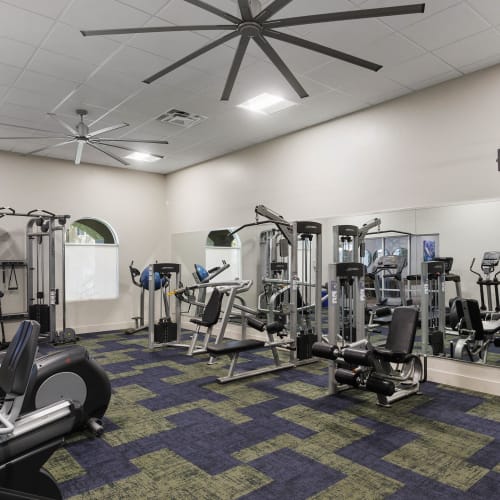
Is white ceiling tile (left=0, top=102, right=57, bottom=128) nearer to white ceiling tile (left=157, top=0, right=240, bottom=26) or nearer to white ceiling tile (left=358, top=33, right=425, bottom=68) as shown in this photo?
white ceiling tile (left=157, top=0, right=240, bottom=26)

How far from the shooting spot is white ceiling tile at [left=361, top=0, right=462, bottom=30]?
120 inches

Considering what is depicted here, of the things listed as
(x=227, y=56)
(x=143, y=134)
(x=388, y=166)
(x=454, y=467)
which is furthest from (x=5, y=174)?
(x=454, y=467)

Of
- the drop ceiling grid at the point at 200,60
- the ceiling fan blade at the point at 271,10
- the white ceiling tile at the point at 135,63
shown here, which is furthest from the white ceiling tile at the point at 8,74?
the ceiling fan blade at the point at 271,10

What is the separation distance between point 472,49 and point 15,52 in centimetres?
393

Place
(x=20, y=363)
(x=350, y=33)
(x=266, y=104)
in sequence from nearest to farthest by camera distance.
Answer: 1. (x=20, y=363)
2. (x=350, y=33)
3. (x=266, y=104)

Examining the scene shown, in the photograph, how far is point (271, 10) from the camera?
90.3 inches

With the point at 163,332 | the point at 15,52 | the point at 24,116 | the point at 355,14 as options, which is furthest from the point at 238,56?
the point at 163,332

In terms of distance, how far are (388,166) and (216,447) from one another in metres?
3.52

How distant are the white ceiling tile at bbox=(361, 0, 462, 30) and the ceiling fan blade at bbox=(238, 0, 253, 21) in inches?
45.1

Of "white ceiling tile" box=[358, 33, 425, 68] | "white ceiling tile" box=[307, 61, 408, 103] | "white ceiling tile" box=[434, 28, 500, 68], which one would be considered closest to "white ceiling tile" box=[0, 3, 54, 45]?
"white ceiling tile" box=[307, 61, 408, 103]

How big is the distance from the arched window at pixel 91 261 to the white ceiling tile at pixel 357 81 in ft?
16.2

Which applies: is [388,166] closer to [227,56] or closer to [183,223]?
[227,56]

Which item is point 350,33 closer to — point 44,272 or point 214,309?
point 214,309

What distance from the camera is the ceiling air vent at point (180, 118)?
5.25 m
